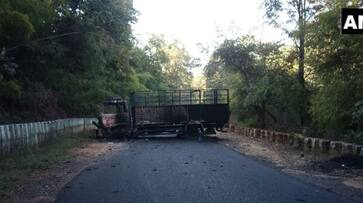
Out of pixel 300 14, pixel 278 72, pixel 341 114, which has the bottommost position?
pixel 341 114

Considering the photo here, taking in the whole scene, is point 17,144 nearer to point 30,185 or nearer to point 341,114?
point 30,185

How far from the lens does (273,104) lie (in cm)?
2922

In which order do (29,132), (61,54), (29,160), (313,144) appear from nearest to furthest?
(29,160) → (313,144) → (29,132) → (61,54)

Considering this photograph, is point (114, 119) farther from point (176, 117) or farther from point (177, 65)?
point (177, 65)

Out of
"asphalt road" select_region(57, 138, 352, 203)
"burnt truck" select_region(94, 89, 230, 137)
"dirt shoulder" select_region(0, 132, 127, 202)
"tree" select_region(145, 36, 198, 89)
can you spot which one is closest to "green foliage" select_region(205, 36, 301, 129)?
"burnt truck" select_region(94, 89, 230, 137)

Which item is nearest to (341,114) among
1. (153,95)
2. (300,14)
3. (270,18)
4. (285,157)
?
(285,157)

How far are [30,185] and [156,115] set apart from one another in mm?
17567

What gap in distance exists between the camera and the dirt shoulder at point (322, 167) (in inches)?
436

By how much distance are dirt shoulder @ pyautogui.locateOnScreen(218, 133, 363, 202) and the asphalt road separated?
18.6 inches

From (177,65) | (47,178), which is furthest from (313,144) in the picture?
(177,65)

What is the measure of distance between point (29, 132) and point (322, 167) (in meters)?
10.8

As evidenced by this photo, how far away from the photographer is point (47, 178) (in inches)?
504

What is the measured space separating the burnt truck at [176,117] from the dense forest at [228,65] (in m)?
2.46

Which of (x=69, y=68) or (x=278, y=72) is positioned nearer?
(x=278, y=72)
